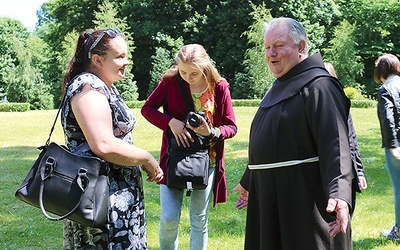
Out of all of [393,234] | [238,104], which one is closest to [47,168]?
[393,234]

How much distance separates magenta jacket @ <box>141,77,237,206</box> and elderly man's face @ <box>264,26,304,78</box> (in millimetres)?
1043

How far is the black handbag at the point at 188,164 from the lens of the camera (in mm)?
3863

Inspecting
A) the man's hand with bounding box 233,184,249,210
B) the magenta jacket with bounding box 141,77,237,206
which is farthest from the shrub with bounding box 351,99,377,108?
the man's hand with bounding box 233,184,249,210

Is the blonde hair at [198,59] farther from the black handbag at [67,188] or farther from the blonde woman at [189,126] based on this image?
the black handbag at [67,188]

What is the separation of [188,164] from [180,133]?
25 centimetres

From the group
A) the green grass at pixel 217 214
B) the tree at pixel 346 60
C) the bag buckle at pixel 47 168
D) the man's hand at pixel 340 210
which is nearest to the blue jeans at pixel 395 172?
the green grass at pixel 217 214

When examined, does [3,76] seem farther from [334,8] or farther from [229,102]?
[229,102]

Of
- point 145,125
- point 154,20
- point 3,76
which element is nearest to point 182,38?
point 154,20

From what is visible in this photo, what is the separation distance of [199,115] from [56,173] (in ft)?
4.78

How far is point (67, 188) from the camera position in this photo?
2598 mm

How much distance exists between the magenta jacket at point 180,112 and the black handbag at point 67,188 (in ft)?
4.55

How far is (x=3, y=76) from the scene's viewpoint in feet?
142

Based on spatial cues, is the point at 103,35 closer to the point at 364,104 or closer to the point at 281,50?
the point at 281,50

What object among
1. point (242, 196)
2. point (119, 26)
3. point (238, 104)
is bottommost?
point (238, 104)
